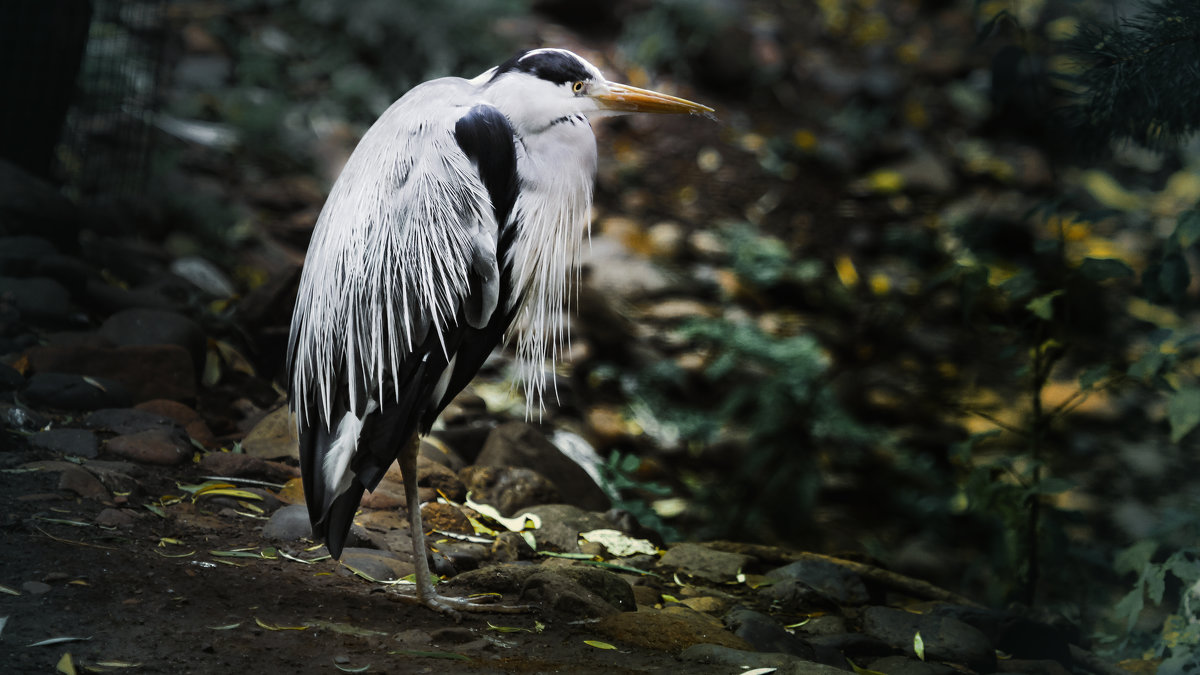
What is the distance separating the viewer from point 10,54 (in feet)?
13.4

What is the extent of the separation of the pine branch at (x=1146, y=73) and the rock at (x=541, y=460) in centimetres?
200

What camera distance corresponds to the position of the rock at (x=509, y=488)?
9.96 ft

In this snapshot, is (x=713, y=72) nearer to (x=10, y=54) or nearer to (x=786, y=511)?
(x=786, y=511)

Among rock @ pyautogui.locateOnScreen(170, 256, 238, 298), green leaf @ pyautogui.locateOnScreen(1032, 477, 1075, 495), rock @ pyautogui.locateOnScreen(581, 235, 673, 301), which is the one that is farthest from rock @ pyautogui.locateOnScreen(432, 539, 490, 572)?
rock @ pyautogui.locateOnScreen(581, 235, 673, 301)

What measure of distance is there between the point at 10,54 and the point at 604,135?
394cm

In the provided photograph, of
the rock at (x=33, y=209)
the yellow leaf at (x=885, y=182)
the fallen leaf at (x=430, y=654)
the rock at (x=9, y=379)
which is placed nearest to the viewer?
the fallen leaf at (x=430, y=654)

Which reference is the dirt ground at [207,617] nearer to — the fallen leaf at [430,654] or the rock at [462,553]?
the fallen leaf at [430,654]

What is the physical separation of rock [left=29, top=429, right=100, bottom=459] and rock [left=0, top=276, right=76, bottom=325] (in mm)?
830

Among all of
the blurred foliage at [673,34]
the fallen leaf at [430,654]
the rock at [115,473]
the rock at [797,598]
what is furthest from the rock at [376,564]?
the blurred foliage at [673,34]

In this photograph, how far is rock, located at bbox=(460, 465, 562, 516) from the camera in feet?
9.96

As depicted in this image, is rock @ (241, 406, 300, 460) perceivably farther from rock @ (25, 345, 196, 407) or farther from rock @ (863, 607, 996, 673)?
rock @ (863, 607, 996, 673)

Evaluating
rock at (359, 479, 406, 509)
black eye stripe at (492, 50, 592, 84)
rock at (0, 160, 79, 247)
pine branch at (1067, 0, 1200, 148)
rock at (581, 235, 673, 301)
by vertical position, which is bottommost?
rock at (359, 479, 406, 509)

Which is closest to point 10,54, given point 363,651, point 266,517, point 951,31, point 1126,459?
point 266,517

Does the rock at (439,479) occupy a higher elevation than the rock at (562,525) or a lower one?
higher
